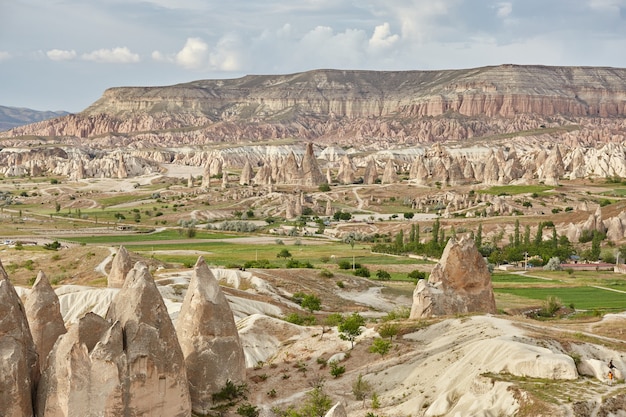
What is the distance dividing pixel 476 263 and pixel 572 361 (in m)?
14.3

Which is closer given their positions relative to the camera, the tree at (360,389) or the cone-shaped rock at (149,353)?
the cone-shaped rock at (149,353)

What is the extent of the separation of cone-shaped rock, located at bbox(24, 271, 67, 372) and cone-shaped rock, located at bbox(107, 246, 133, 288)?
20048 millimetres

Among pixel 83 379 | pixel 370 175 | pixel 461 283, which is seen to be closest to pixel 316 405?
pixel 83 379

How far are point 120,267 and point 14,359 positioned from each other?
85.4 feet

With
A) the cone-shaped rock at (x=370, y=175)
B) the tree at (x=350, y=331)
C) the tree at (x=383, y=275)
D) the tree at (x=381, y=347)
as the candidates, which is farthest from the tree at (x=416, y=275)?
the cone-shaped rock at (x=370, y=175)

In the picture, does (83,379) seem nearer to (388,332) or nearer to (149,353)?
(149,353)

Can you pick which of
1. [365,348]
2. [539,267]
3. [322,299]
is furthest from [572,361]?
[539,267]

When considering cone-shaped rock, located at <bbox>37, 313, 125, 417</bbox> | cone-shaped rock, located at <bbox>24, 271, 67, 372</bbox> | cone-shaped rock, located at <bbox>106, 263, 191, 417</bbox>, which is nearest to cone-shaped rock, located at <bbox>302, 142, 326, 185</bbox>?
cone-shaped rock, located at <bbox>24, 271, 67, 372</bbox>

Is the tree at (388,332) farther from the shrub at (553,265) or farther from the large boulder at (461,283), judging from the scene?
the shrub at (553,265)

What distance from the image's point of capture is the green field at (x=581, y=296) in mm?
54500

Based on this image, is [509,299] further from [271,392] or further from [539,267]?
[271,392]

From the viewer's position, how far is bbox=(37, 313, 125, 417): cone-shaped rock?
21.8 meters

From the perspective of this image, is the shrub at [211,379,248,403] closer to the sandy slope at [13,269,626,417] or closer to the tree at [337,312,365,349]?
the sandy slope at [13,269,626,417]

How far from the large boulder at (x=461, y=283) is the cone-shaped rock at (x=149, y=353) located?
1761 cm
